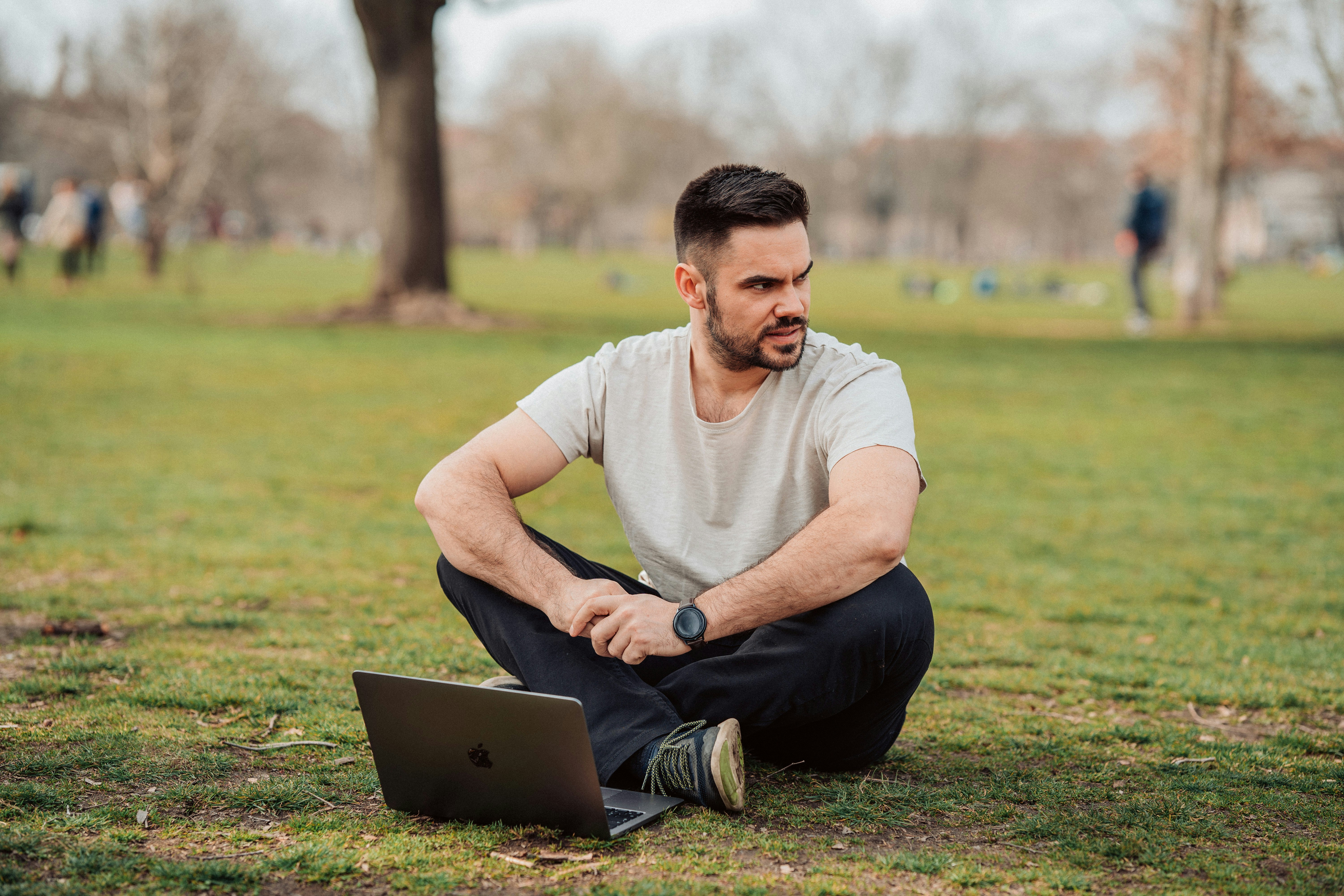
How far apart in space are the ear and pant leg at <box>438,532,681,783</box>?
0.72m

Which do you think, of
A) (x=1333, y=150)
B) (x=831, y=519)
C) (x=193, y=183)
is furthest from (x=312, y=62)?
(x=831, y=519)

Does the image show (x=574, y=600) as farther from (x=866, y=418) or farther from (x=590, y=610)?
(x=866, y=418)

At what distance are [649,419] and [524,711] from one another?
973mm

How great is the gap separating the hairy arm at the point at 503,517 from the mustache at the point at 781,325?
24.7 inches

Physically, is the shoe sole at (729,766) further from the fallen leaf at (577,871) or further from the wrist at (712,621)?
the fallen leaf at (577,871)

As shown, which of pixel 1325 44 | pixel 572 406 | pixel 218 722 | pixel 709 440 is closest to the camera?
pixel 709 440

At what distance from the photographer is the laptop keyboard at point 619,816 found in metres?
2.66

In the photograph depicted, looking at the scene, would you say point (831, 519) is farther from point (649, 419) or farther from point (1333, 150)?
point (1333, 150)

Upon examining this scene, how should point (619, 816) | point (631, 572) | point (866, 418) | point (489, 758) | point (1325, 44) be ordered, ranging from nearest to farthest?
point (489, 758), point (619, 816), point (866, 418), point (631, 572), point (1325, 44)

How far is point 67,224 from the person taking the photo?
2025 cm

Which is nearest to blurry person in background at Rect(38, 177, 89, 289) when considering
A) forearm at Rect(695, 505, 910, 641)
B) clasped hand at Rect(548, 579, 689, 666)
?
clasped hand at Rect(548, 579, 689, 666)

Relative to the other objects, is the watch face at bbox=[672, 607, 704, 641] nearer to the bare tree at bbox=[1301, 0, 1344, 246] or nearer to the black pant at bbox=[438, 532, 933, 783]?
the black pant at bbox=[438, 532, 933, 783]

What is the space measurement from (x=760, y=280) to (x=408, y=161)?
1407 cm

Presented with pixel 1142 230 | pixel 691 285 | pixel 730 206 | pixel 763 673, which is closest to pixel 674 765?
pixel 763 673
